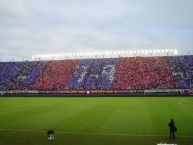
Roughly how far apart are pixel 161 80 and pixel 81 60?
34.2m

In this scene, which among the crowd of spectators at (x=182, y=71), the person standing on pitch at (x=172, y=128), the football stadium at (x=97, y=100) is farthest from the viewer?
the crowd of spectators at (x=182, y=71)

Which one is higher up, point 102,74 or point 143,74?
point 102,74

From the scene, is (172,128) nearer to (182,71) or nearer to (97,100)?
(97,100)

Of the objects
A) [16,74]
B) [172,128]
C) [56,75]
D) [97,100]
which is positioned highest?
[16,74]

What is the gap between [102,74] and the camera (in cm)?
10188

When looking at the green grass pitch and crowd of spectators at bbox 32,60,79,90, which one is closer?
the green grass pitch

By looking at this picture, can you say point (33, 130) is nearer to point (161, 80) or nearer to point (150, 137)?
point (150, 137)

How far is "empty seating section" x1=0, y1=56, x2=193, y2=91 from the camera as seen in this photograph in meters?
92.2

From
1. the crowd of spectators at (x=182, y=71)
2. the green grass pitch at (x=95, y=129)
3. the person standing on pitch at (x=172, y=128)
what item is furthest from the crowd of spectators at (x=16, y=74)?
the person standing on pitch at (x=172, y=128)

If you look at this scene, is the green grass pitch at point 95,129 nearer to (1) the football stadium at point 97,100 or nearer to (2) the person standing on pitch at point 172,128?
(1) the football stadium at point 97,100

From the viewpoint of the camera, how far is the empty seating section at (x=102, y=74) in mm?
92188

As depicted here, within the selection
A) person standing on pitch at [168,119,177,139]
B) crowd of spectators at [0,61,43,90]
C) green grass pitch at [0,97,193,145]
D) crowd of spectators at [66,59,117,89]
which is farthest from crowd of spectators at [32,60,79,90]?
person standing on pitch at [168,119,177,139]

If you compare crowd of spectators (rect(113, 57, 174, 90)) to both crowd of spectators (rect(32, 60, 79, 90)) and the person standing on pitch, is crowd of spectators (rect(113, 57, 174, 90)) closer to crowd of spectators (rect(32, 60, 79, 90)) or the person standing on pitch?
crowd of spectators (rect(32, 60, 79, 90))

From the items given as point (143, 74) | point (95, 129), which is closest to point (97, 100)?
point (143, 74)
